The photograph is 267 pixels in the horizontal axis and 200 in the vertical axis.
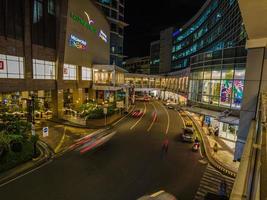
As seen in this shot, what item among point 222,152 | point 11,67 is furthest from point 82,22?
point 222,152

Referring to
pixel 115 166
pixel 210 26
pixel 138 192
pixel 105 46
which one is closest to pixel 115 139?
pixel 115 166

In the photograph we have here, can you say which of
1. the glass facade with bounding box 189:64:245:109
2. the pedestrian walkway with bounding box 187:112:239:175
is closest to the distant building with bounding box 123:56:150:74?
the glass facade with bounding box 189:64:245:109

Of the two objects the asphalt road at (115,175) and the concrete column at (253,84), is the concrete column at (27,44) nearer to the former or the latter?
the asphalt road at (115,175)

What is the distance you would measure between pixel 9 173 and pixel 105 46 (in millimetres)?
49194

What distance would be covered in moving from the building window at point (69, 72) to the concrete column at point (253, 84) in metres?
30.0

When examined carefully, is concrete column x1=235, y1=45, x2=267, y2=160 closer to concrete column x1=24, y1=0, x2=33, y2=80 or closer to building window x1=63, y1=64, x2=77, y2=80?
concrete column x1=24, y1=0, x2=33, y2=80

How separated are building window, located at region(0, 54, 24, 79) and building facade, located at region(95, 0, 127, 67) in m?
43.6

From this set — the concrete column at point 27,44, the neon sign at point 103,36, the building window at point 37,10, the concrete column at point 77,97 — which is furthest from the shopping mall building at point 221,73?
the neon sign at point 103,36

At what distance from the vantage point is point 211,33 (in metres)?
53.5

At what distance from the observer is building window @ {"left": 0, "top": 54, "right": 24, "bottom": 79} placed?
2258 centimetres

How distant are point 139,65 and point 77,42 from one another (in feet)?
333

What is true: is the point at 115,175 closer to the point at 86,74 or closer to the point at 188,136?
the point at 188,136

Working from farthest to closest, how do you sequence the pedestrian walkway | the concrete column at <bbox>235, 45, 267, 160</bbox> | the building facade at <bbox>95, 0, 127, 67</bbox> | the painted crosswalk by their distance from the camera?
the building facade at <bbox>95, 0, 127, 67</bbox>, the pedestrian walkway, the concrete column at <bbox>235, 45, 267, 160</bbox>, the painted crosswalk

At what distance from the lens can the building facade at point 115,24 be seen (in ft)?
221
